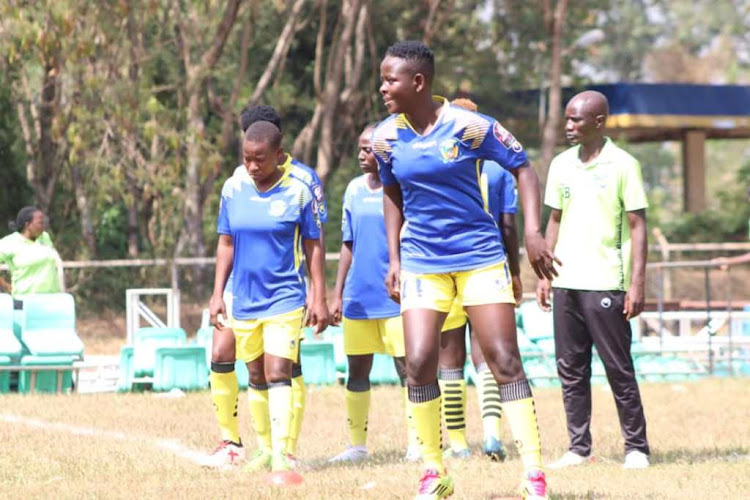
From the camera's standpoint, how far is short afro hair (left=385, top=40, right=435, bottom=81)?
679 centimetres

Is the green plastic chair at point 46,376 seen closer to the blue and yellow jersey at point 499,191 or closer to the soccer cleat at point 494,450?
the soccer cleat at point 494,450

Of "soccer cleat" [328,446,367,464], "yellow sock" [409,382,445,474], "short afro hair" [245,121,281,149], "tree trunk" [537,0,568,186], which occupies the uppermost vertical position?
"tree trunk" [537,0,568,186]

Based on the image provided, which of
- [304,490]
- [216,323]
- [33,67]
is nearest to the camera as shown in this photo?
[304,490]

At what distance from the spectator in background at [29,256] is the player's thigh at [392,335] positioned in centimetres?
708

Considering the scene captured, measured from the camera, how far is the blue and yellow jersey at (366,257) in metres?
9.36

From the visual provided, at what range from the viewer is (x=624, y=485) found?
25.3ft

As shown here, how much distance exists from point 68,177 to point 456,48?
10.7 metres

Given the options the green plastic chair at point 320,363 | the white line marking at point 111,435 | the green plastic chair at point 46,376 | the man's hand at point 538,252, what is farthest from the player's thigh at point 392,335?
the green plastic chair at point 46,376

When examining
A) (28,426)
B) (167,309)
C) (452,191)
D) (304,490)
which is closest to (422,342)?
(452,191)

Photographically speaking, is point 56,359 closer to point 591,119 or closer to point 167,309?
point 167,309

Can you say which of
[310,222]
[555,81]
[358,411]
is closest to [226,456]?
[358,411]

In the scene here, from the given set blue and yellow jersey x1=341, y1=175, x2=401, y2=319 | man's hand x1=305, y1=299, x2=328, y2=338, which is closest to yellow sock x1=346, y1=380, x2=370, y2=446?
blue and yellow jersey x1=341, y1=175, x2=401, y2=319

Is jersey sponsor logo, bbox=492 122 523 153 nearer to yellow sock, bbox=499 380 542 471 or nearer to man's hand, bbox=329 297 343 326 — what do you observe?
yellow sock, bbox=499 380 542 471

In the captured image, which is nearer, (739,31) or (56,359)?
(56,359)
